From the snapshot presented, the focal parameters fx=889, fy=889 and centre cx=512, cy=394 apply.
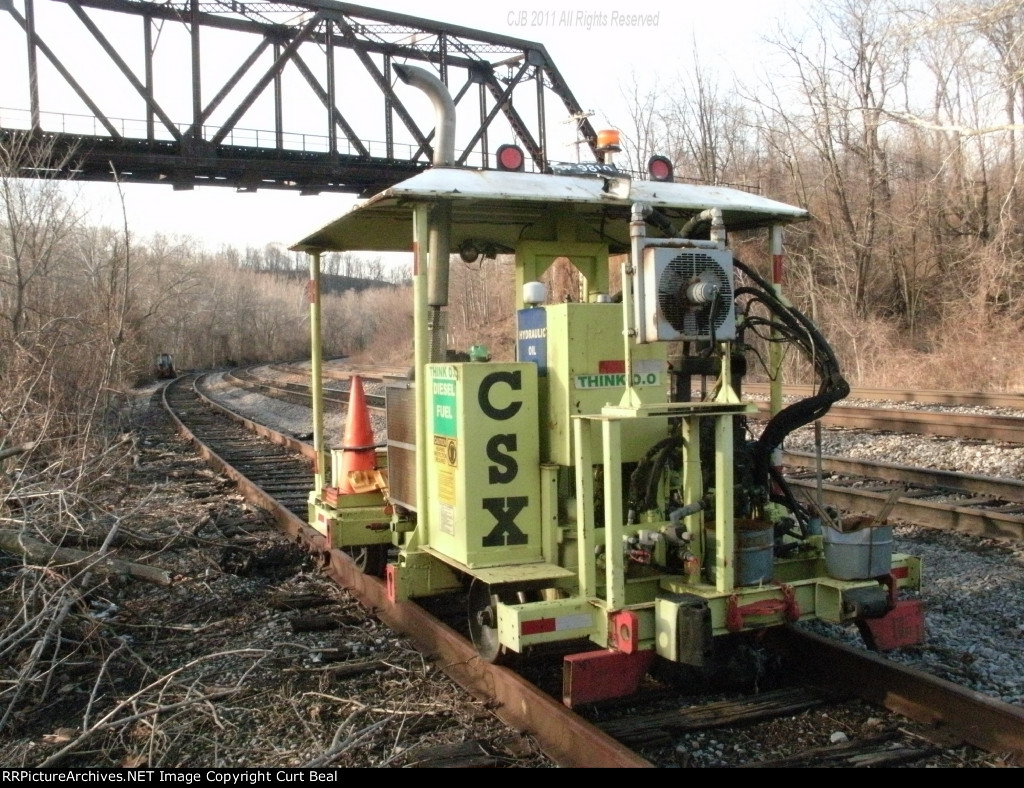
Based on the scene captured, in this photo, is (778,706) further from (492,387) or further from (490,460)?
(492,387)

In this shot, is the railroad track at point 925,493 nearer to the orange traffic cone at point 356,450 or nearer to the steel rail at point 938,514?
the steel rail at point 938,514

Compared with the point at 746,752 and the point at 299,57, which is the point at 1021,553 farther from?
the point at 299,57

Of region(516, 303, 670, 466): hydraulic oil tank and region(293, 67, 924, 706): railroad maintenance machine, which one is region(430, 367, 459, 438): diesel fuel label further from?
region(516, 303, 670, 466): hydraulic oil tank

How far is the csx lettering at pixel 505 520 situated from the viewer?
4262mm

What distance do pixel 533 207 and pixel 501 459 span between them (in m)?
1.48

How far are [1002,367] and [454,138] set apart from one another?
17438 millimetres

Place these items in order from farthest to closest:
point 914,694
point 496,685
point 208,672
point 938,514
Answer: point 938,514
point 208,672
point 496,685
point 914,694

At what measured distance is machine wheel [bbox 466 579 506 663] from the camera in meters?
4.23

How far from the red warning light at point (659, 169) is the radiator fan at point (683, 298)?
139 centimetres

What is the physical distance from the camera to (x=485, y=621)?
432cm

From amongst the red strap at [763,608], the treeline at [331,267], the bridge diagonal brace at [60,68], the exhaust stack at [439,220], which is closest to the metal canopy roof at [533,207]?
the exhaust stack at [439,220]

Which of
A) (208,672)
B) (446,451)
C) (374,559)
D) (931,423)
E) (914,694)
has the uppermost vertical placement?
(446,451)

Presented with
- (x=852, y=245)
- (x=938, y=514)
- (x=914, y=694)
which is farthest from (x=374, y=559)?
(x=852, y=245)

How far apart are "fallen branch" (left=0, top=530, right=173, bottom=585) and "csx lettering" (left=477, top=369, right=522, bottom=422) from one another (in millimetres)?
2745
